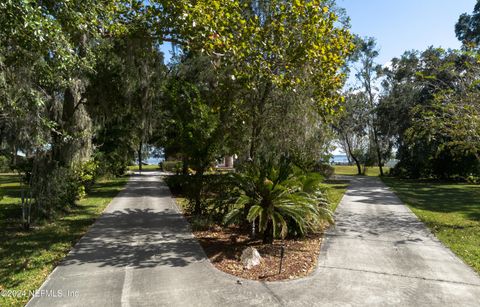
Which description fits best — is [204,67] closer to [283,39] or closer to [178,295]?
[283,39]

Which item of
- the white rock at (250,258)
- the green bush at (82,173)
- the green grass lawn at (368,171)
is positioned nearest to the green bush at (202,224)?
the white rock at (250,258)

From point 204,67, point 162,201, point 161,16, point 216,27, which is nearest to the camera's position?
point 216,27

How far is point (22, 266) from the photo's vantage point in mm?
5980

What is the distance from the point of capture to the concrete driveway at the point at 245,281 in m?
4.69

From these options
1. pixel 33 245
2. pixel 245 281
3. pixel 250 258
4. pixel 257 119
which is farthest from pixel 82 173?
pixel 245 281

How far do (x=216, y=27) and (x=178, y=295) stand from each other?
497 centimetres

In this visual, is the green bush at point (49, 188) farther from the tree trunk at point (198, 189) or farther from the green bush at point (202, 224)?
the green bush at point (202, 224)

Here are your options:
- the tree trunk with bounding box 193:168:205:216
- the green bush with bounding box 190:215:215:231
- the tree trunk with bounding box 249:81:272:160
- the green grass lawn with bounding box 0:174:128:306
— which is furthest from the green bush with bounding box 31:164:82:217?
the tree trunk with bounding box 249:81:272:160

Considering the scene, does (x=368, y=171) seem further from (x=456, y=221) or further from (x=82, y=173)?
(x=82, y=173)

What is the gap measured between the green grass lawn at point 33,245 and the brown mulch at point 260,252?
2493 mm

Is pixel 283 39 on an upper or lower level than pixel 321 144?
upper

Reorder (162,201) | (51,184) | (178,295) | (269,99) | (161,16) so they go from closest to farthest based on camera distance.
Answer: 1. (178,295)
2. (161,16)
3. (51,184)
4. (269,99)
5. (162,201)

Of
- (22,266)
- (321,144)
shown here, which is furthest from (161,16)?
(321,144)

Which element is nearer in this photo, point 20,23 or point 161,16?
Result: point 20,23
